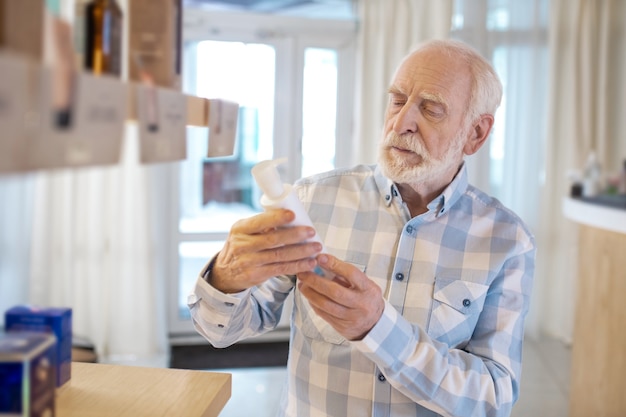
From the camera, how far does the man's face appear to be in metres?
1.53

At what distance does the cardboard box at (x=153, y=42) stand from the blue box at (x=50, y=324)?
0.46 meters

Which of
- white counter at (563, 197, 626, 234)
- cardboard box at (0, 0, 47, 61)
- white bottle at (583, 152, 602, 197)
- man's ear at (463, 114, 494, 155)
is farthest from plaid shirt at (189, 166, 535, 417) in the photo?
white bottle at (583, 152, 602, 197)

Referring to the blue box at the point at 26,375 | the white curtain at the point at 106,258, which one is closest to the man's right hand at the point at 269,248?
the blue box at the point at 26,375

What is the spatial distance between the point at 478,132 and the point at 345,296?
78 cm

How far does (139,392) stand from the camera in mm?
1188

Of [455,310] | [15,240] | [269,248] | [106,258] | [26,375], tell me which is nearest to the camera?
[26,375]

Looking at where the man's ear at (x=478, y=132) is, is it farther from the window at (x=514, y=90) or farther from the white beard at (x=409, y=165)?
the window at (x=514, y=90)

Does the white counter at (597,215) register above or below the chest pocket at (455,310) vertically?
above

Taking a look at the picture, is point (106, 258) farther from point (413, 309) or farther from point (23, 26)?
point (23, 26)

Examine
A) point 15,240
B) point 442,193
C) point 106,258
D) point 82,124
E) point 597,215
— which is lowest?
point 106,258

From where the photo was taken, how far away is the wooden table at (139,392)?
1.10 meters

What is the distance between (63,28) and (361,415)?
1.05m

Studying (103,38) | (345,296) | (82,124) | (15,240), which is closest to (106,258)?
(15,240)

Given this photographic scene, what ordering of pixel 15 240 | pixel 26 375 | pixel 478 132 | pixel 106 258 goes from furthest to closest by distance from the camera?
1. pixel 106 258
2. pixel 15 240
3. pixel 478 132
4. pixel 26 375
